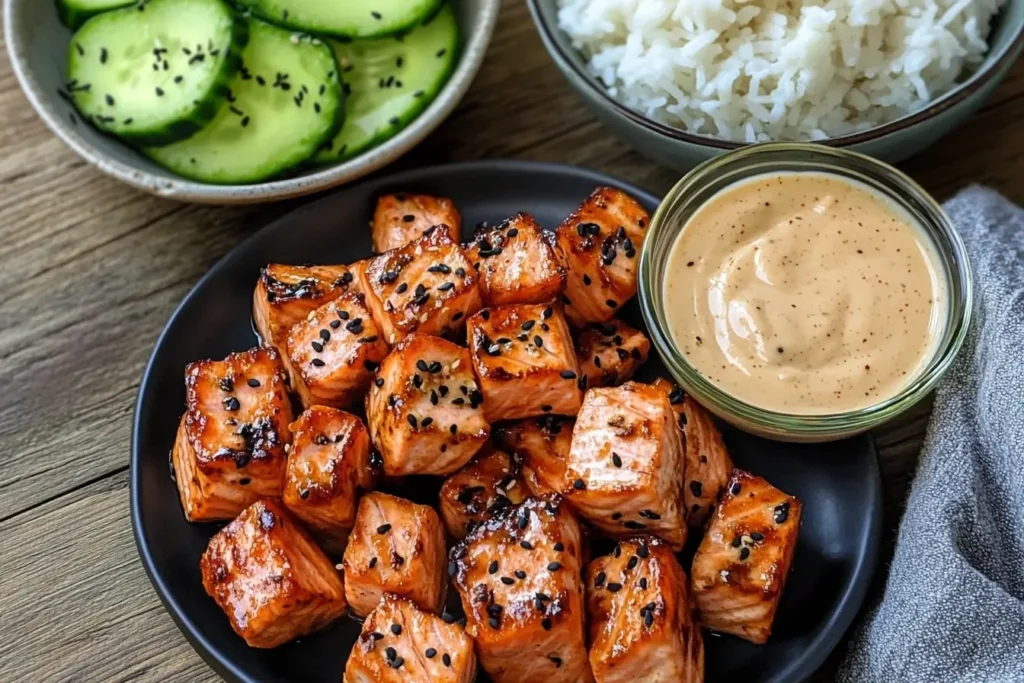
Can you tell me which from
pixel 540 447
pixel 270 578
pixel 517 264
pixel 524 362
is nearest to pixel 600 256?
pixel 517 264

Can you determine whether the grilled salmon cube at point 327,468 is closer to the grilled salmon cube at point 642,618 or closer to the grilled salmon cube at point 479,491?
the grilled salmon cube at point 479,491

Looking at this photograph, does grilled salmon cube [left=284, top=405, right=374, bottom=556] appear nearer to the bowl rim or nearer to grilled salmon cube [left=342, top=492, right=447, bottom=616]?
grilled salmon cube [left=342, top=492, right=447, bottom=616]

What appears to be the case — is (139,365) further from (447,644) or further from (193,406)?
(447,644)

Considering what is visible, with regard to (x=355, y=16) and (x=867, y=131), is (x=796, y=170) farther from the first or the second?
(x=355, y=16)

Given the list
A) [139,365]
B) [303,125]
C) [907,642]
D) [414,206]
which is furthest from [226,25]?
[907,642]

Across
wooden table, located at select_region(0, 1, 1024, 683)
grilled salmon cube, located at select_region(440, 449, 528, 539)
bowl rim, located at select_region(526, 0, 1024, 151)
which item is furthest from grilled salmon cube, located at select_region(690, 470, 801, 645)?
bowl rim, located at select_region(526, 0, 1024, 151)
